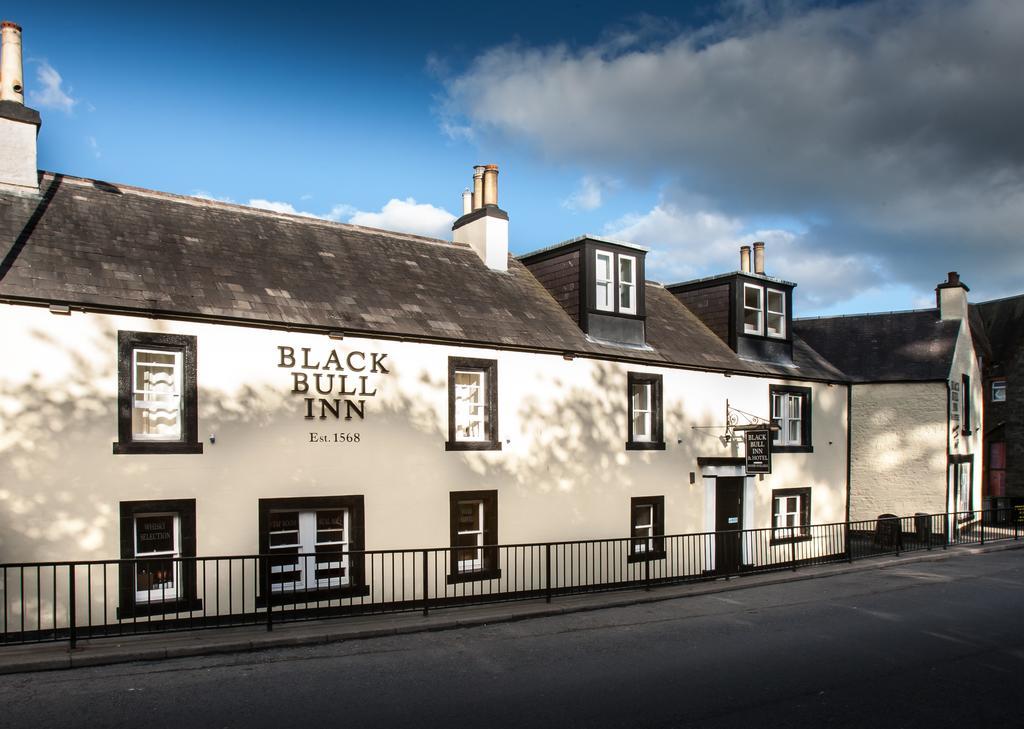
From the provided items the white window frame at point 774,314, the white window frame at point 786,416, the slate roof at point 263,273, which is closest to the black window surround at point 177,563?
the slate roof at point 263,273

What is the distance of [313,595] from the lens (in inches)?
509

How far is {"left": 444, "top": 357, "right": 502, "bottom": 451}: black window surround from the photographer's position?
15.0 metres

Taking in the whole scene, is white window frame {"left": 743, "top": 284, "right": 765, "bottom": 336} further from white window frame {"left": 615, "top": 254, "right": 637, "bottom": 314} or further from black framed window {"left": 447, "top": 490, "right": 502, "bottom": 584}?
black framed window {"left": 447, "top": 490, "right": 502, "bottom": 584}

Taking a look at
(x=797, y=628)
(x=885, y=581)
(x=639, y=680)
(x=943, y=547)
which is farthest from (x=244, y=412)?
(x=943, y=547)

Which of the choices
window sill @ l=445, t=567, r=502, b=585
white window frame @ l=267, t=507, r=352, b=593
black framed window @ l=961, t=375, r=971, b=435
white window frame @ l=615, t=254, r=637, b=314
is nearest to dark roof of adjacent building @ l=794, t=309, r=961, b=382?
black framed window @ l=961, t=375, r=971, b=435

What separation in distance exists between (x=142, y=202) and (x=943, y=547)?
2308 cm

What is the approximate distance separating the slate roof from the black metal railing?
13.3 feet

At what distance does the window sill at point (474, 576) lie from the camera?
14508mm

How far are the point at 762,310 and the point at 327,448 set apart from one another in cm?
1401

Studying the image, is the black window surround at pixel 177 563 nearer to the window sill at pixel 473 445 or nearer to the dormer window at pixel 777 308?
the window sill at pixel 473 445

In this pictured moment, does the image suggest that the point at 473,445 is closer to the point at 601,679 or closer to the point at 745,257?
the point at 601,679

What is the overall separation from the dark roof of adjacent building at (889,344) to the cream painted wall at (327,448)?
32.1 feet

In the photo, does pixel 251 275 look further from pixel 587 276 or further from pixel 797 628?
pixel 797 628

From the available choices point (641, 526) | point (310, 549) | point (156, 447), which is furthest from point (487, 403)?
point (156, 447)
